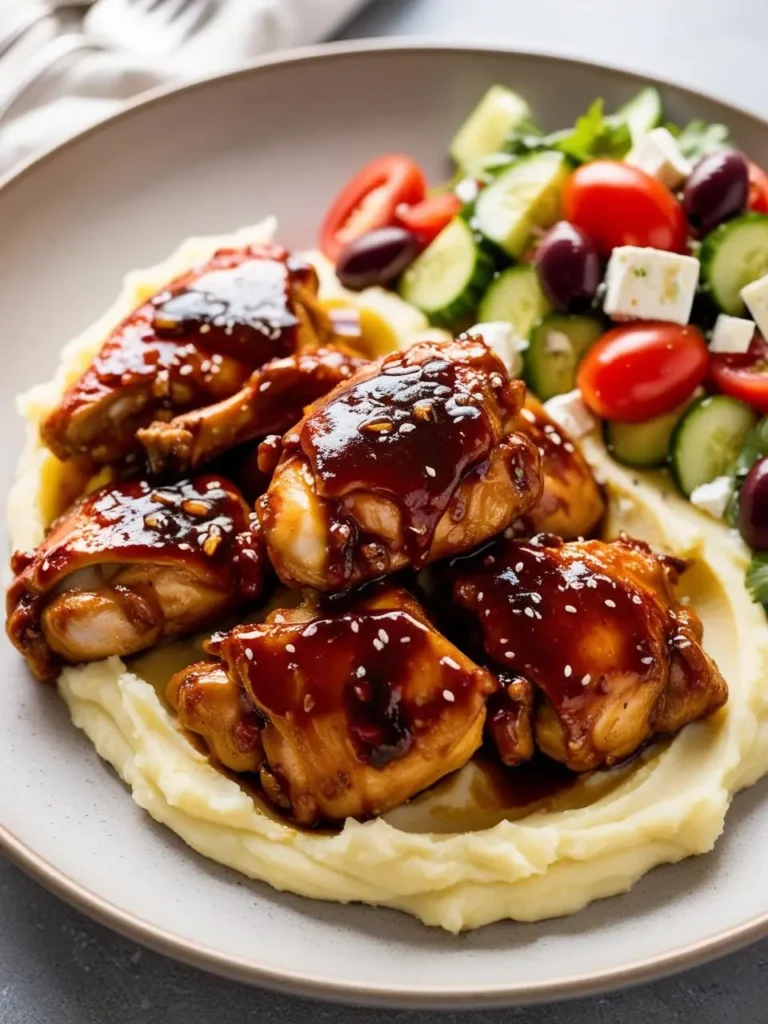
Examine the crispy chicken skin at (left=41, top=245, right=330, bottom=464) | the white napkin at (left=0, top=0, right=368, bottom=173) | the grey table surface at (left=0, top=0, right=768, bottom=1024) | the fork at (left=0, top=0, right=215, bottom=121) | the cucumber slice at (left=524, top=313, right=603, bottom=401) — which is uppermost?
the fork at (left=0, top=0, right=215, bottom=121)

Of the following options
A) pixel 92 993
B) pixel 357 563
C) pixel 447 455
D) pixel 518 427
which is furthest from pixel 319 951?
pixel 518 427

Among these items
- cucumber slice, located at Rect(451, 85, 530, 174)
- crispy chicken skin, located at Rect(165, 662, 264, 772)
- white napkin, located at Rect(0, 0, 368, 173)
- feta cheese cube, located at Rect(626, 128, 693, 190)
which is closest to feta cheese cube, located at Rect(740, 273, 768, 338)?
feta cheese cube, located at Rect(626, 128, 693, 190)

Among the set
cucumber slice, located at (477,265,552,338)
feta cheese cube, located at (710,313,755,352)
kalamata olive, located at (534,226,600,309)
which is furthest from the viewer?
cucumber slice, located at (477,265,552,338)

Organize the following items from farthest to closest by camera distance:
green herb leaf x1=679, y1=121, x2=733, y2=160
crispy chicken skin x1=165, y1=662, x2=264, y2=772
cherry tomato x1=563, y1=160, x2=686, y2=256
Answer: green herb leaf x1=679, y1=121, x2=733, y2=160 → cherry tomato x1=563, y1=160, x2=686, y2=256 → crispy chicken skin x1=165, y1=662, x2=264, y2=772

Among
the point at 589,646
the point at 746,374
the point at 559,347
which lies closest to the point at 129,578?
the point at 589,646

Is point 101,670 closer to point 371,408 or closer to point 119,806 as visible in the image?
point 119,806

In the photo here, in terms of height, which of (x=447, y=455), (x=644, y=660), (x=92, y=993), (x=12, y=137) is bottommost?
(x=92, y=993)

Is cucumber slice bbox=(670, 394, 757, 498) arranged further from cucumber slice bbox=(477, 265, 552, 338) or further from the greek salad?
cucumber slice bbox=(477, 265, 552, 338)
